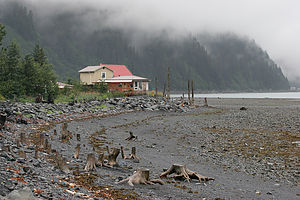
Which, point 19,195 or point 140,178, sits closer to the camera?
point 19,195

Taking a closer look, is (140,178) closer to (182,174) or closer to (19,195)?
(182,174)

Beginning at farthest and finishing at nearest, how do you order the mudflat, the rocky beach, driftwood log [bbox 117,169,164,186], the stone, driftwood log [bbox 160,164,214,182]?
driftwood log [bbox 160,164,214,182], driftwood log [bbox 117,169,164,186], the mudflat, the rocky beach, the stone

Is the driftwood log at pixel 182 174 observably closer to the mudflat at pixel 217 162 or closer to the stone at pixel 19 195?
the mudflat at pixel 217 162

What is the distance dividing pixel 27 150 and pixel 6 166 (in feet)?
12.0

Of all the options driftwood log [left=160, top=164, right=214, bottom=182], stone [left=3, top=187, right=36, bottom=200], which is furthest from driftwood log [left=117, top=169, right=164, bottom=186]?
stone [left=3, top=187, right=36, bottom=200]

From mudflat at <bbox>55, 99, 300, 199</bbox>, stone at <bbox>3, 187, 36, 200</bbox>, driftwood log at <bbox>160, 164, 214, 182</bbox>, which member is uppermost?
stone at <bbox>3, 187, 36, 200</bbox>

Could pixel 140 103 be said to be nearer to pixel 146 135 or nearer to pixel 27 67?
pixel 27 67

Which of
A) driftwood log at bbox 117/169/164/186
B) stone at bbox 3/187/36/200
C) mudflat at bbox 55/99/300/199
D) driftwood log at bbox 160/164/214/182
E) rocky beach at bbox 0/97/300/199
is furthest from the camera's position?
driftwood log at bbox 160/164/214/182

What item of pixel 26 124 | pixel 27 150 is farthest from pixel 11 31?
pixel 27 150

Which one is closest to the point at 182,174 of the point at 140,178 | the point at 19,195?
the point at 140,178

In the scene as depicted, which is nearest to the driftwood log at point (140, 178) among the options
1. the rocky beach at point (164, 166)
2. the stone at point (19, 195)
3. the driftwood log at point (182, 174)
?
the rocky beach at point (164, 166)

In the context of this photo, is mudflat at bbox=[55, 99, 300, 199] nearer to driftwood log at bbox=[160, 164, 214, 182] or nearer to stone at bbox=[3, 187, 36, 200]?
driftwood log at bbox=[160, 164, 214, 182]

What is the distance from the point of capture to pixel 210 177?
35.0ft

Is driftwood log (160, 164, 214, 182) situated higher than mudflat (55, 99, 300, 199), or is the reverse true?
driftwood log (160, 164, 214, 182)
